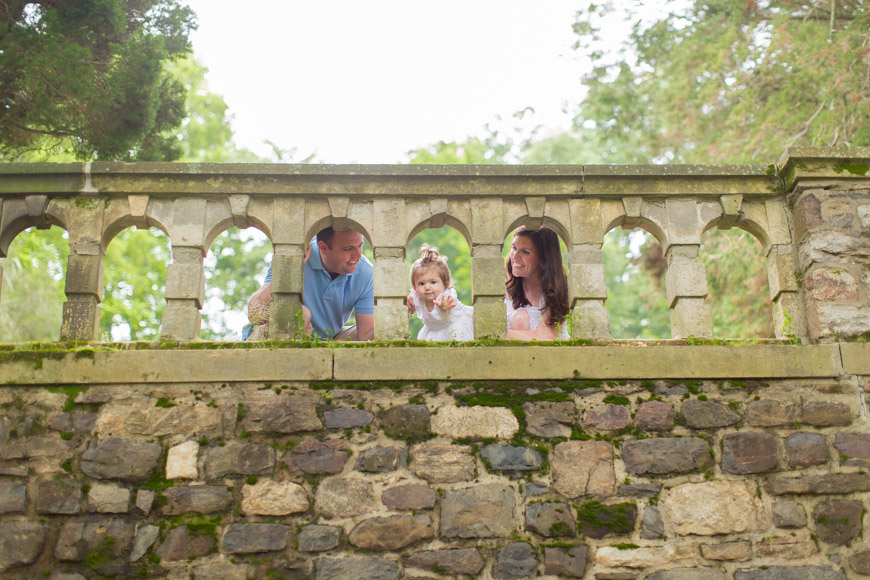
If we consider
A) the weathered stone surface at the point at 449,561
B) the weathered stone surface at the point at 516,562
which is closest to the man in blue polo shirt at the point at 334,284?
the weathered stone surface at the point at 449,561

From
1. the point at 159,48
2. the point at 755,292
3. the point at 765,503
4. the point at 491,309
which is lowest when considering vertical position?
the point at 765,503

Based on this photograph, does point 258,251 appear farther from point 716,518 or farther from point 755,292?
point 716,518

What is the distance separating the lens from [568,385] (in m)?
4.05

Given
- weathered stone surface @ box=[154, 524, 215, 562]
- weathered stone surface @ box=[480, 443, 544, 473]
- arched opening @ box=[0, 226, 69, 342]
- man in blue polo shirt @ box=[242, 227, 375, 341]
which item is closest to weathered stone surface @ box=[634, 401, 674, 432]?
weathered stone surface @ box=[480, 443, 544, 473]

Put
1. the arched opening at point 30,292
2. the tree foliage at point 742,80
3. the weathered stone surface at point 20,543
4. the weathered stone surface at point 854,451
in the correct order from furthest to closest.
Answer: the arched opening at point 30,292 < the tree foliage at point 742,80 < the weathered stone surface at point 854,451 < the weathered stone surface at point 20,543

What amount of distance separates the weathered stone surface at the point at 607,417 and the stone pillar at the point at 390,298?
985 mm

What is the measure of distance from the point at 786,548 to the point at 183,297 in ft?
10.2

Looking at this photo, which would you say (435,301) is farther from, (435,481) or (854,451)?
(854,451)

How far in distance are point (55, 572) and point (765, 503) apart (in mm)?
3284

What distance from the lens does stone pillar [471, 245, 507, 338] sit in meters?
4.16

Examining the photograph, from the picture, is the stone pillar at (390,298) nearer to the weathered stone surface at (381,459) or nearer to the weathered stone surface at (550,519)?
the weathered stone surface at (381,459)

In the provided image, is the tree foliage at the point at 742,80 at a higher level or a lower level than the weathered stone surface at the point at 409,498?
higher

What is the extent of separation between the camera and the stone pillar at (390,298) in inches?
163

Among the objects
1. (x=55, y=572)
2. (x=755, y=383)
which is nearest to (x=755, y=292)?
(x=755, y=383)
